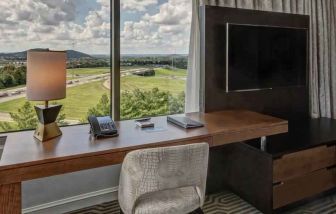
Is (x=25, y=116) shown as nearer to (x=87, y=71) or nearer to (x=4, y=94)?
(x=4, y=94)

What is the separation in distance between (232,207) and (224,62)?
1.18 m

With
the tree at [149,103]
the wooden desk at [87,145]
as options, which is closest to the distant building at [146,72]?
the tree at [149,103]

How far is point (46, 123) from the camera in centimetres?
163

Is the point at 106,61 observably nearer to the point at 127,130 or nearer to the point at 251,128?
the point at 127,130

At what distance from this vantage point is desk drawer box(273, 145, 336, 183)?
214cm

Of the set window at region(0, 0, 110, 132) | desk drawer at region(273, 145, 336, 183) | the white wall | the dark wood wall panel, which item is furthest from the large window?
desk drawer at region(273, 145, 336, 183)

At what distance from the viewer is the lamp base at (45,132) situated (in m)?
1.61

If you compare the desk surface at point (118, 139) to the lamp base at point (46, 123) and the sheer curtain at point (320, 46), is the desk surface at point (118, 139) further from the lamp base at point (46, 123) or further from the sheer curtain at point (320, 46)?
the sheer curtain at point (320, 46)

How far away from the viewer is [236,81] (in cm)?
247

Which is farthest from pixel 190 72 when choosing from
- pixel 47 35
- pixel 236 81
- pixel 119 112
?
pixel 47 35

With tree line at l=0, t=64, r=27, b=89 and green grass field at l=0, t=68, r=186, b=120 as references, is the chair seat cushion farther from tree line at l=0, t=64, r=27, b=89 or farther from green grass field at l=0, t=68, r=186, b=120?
tree line at l=0, t=64, r=27, b=89

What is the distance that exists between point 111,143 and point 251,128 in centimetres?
91

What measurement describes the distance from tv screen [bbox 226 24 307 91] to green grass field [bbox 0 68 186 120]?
0.50 m

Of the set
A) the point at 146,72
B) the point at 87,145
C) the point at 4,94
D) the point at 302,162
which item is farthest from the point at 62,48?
the point at 302,162
